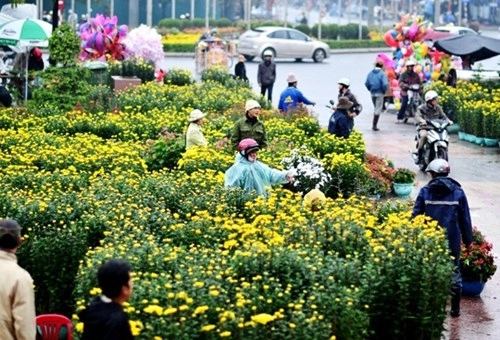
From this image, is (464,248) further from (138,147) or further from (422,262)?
(138,147)

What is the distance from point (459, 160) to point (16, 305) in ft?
48.2

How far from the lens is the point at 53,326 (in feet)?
29.8

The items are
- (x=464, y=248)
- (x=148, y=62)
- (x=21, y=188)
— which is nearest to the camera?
(x=464, y=248)

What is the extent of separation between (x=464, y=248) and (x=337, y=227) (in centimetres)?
225

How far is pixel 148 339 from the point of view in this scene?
Result: 807cm

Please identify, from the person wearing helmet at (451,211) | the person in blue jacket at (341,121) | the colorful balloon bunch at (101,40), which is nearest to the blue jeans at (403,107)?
the colorful balloon bunch at (101,40)

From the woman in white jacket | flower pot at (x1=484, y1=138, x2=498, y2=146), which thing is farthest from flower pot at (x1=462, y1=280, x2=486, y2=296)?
flower pot at (x1=484, y1=138, x2=498, y2=146)

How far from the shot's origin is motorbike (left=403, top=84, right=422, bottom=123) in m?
27.1

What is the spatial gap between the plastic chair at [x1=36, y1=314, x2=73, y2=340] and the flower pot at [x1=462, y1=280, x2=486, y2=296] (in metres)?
4.71

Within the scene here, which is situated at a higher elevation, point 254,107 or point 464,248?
point 254,107

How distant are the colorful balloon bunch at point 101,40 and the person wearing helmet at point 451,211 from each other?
62.5 feet

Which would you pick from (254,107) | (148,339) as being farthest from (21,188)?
(148,339)

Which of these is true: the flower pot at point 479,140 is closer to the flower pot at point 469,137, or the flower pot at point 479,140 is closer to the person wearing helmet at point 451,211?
the flower pot at point 469,137

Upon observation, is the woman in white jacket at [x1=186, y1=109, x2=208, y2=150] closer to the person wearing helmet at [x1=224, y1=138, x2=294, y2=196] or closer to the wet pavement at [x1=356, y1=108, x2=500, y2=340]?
the wet pavement at [x1=356, y1=108, x2=500, y2=340]
